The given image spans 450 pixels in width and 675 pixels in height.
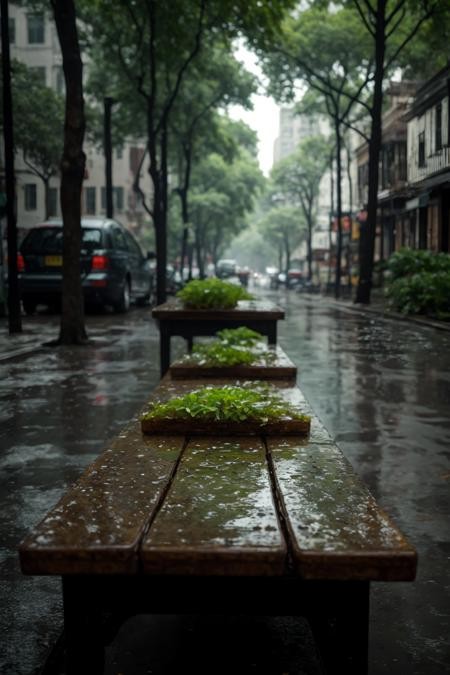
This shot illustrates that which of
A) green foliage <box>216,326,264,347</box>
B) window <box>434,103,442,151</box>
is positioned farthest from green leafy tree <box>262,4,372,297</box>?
green foliage <box>216,326,264,347</box>

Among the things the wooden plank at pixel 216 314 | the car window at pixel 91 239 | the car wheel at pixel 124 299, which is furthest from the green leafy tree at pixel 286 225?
the wooden plank at pixel 216 314

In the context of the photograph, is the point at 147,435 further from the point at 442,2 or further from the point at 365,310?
the point at 442,2

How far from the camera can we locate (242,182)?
63625 mm

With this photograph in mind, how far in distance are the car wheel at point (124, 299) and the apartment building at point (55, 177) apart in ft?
104

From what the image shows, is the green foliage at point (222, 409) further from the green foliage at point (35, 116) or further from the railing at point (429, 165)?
the green foliage at point (35, 116)

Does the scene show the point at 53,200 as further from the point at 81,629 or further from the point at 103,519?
the point at 81,629

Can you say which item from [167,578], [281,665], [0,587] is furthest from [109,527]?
[0,587]

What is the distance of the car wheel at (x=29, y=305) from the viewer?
750 inches

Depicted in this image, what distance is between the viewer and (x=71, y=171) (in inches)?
498

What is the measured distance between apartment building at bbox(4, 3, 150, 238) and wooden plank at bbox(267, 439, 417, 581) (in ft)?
164

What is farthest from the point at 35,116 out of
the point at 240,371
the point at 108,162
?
the point at 240,371

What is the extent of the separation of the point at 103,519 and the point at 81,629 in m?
0.26

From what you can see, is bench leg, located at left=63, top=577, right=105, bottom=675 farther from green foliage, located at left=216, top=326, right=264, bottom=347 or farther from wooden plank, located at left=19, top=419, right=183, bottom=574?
green foliage, located at left=216, top=326, right=264, bottom=347

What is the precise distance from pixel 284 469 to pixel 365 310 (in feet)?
76.3
